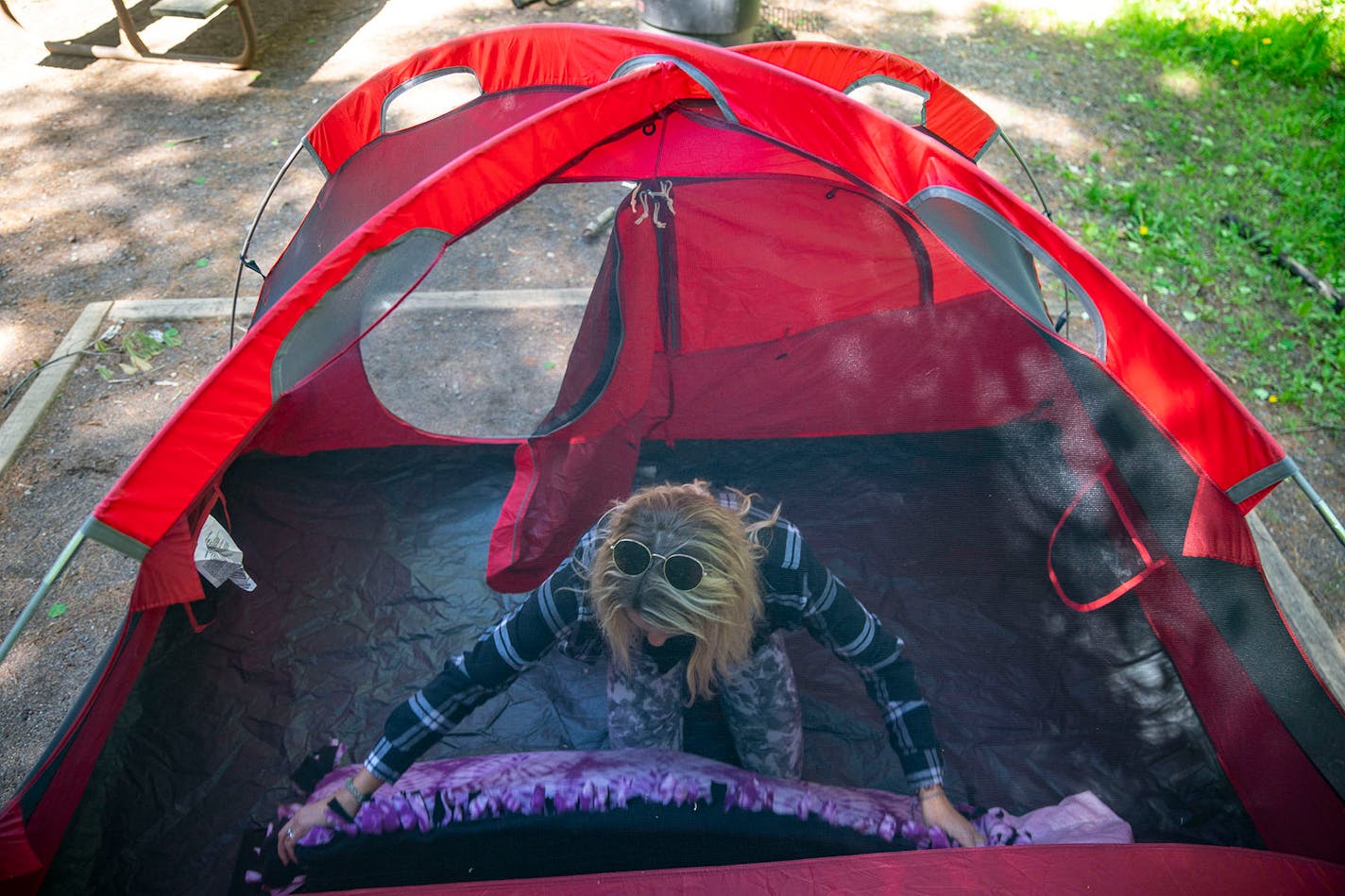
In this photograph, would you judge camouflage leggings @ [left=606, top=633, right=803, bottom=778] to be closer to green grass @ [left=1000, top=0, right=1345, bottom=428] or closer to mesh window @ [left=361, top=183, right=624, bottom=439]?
mesh window @ [left=361, top=183, right=624, bottom=439]

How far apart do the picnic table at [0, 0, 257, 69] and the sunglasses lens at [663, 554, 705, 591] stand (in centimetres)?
410

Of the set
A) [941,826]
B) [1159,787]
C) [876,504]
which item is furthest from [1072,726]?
[876,504]

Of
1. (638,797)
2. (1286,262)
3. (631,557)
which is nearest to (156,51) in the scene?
(631,557)

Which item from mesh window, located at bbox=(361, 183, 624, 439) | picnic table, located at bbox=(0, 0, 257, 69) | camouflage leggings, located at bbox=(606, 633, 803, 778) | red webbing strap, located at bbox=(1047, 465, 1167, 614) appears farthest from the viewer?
picnic table, located at bbox=(0, 0, 257, 69)

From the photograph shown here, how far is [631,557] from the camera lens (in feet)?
4.21

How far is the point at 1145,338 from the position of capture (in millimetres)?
1319

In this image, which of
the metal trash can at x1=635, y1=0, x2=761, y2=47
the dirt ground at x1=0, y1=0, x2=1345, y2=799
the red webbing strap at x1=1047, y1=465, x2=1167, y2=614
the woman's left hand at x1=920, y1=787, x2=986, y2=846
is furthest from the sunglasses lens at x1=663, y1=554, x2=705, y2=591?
the metal trash can at x1=635, y1=0, x2=761, y2=47

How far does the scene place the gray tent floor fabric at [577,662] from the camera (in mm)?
1651

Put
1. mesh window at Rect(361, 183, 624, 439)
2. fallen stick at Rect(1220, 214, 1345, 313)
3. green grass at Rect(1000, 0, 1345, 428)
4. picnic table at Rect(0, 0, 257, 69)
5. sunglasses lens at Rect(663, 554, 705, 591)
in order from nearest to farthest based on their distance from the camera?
1. sunglasses lens at Rect(663, 554, 705, 591)
2. mesh window at Rect(361, 183, 624, 439)
3. green grass at Rect(1000, 0, 1345, 428)
4. fallen stick at Rect(1220, 214, 1345, 313)
5. picnic table at Rect(0, 0, 257, 69)

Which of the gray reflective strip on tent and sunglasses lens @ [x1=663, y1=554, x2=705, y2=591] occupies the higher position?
the gray reflective strip on tent

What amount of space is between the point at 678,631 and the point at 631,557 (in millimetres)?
138

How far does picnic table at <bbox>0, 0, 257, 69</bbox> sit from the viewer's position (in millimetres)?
3965

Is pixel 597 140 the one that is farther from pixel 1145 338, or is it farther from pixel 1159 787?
pixel 1159 787

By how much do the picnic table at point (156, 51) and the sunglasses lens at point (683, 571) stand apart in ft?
13.5
